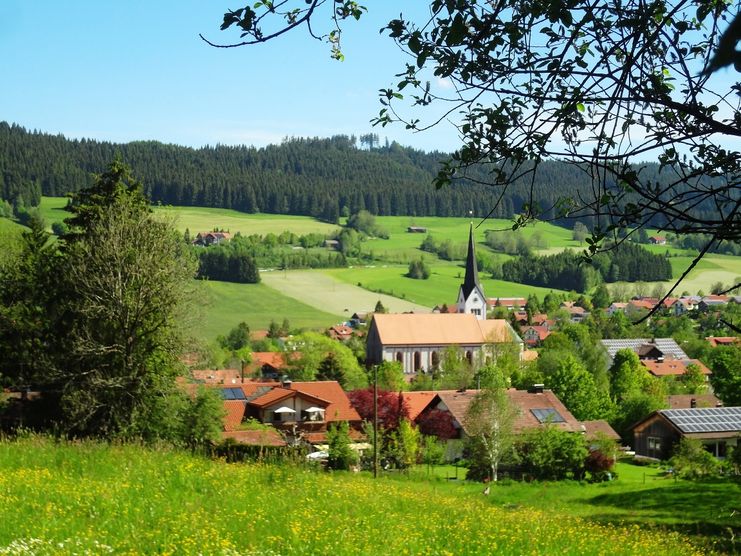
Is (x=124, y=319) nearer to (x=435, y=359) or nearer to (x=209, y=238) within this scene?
(x=435, y=359)

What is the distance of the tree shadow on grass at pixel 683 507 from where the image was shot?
62.2 ft

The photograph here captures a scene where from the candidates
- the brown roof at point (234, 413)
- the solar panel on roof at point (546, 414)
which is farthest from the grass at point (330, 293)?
the solar panel on roof at point (546, 414)

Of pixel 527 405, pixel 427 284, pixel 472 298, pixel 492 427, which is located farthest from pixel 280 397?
pixel 427 284

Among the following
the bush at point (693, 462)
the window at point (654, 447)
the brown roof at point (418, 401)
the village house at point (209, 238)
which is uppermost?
the village house at point (209, 238)

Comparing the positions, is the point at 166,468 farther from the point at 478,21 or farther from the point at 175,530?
the point at 478,21

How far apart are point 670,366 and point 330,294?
55.7 meters

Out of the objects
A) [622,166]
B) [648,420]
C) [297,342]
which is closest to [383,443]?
[648,420]

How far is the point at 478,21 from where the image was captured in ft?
14.0

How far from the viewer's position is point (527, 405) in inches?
1741

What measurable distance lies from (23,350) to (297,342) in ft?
153

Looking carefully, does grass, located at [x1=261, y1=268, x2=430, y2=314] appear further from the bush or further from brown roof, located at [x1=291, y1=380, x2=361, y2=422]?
the bush

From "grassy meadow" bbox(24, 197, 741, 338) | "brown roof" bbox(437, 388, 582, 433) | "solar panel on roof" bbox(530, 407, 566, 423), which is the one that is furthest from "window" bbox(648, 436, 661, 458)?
"grassy meadow" bbox(24, 197, 741, 338)

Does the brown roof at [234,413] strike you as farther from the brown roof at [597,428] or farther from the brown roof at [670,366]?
the brown roof at [670,366]

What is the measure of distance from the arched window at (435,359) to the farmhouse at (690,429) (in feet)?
Result: 109
